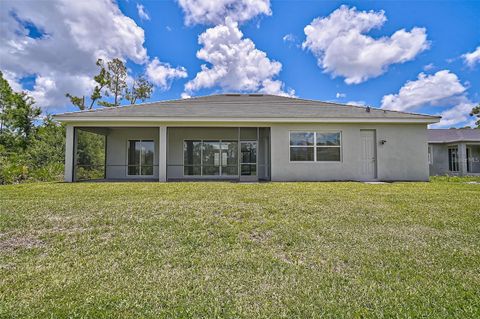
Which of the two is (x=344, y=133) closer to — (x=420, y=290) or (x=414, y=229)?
(x=414, y=229)

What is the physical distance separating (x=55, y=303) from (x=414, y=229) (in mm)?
5585

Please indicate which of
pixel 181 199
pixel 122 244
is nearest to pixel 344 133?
pixel 181 199

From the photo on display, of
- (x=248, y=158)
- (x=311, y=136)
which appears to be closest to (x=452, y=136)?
(x=311, y=136)

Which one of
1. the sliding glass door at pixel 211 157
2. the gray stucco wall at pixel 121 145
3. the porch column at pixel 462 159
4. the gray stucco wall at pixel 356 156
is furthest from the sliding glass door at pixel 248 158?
the porch column at pixel 462 159

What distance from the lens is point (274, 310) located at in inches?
98.8

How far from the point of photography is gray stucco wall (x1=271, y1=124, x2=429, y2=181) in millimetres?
12625

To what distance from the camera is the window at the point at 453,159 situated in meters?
20.0

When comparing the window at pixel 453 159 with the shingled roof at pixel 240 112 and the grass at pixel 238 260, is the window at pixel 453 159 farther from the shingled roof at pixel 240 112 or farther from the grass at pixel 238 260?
the grass at pixel 238 260

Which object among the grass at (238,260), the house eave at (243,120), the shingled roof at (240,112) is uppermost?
the shingled roof at (240,112)

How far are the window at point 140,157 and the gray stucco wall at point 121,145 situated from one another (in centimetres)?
23

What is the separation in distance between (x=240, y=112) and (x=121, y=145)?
23.5ft

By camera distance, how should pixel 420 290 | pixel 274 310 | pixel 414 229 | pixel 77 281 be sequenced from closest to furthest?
1. pixel 274 310
2. pixel 420 290
3. pixel 77 281
4. pixel 414 229

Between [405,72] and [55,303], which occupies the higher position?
[405,72]

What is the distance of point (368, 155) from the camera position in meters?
13.0
